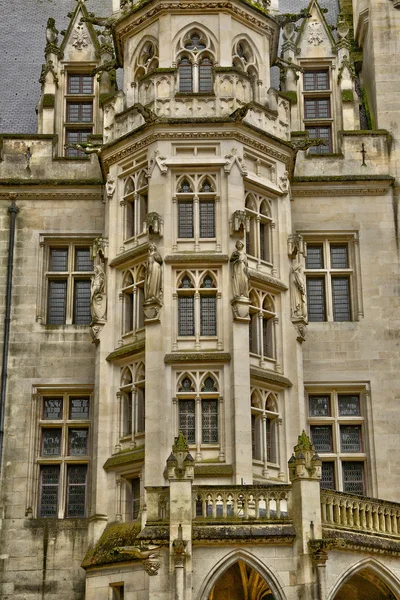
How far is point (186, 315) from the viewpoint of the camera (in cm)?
2273

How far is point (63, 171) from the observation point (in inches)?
1042

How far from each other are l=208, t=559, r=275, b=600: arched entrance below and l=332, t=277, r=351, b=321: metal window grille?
6.96 meters

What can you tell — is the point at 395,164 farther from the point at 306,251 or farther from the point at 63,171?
the point at 63,171

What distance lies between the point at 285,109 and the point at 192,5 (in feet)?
10.4

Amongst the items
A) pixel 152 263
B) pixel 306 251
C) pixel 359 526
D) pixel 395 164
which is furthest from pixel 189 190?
pixel 359 526

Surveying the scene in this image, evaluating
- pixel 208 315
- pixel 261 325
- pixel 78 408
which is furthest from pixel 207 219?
pixel 78 408

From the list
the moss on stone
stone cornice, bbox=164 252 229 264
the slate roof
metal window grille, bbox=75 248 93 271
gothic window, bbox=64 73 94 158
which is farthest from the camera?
the slate roof

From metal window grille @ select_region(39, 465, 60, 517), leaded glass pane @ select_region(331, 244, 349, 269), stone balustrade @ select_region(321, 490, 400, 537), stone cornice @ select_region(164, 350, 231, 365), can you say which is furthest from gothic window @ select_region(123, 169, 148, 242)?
stone balustrade @ select_region(321, 490, 400, 537)

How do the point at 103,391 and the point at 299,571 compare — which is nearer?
the point at 299,571

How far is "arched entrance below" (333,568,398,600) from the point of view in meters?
20.1

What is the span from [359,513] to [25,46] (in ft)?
57.3

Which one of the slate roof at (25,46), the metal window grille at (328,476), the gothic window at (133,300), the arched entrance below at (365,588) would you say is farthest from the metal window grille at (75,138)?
the arched entrance below at (365,588)

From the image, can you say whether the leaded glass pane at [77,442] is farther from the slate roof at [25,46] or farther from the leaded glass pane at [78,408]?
the slate roof at [25,46]

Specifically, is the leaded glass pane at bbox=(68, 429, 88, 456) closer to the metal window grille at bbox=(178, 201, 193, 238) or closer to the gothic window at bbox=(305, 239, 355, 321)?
the metal window grille at bbox=(178, 201, 193, 238)
